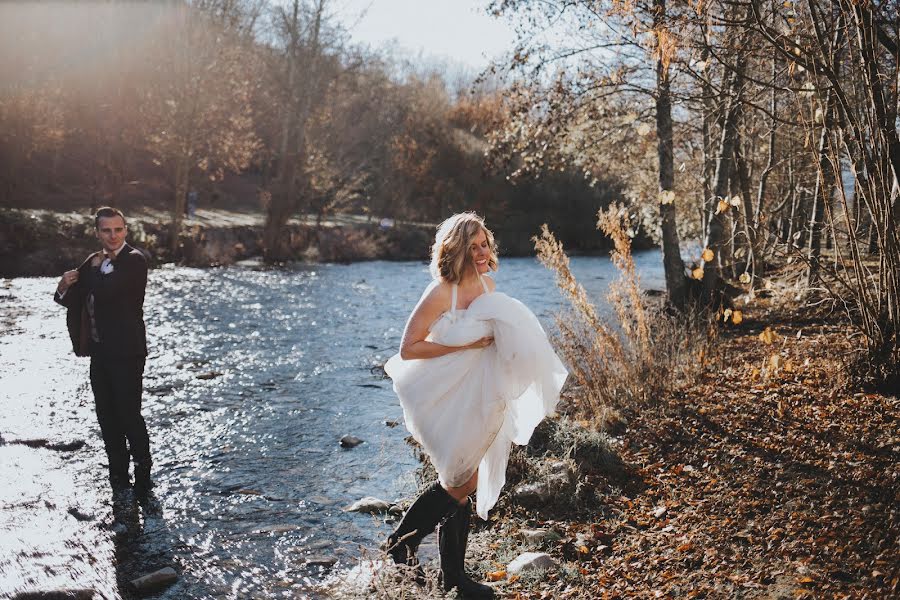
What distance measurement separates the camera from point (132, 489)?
243 inches

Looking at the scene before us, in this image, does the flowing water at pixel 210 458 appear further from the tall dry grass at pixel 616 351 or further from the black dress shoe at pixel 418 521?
the tall dry grass at pixel 616 351

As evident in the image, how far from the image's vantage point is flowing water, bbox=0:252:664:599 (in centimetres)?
506

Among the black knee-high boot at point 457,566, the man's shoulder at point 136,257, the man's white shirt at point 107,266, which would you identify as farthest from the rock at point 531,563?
the man's white shirt at point 107,266

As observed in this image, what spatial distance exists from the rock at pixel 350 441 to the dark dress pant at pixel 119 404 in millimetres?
2302

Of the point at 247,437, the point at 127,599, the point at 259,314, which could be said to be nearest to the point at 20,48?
the point at 259,314

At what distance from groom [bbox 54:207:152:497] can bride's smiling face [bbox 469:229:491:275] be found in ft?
9.92

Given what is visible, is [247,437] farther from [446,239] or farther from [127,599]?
[446,239]

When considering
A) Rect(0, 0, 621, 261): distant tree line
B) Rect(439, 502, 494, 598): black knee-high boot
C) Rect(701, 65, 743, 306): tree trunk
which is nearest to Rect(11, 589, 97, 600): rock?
Rect(439, 502, 494, 598): black knee-high boot

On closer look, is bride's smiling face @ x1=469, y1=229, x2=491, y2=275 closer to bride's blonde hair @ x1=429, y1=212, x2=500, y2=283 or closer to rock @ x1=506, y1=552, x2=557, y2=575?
bride's blonde hair @ x1=429, y1=212, x2=500, y2=283

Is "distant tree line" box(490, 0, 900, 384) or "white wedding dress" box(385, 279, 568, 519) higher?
"distant tree line" box(490, 0, 900, 384)

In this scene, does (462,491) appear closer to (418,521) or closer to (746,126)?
(418,521)

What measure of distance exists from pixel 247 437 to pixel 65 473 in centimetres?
195

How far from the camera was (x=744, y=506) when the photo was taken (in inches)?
190

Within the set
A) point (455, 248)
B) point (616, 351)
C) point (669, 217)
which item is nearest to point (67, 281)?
point (455, 248)
